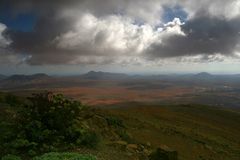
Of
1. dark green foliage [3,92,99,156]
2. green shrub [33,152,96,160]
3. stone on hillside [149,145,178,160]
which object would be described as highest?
dark green foliage [3,92,99,156]

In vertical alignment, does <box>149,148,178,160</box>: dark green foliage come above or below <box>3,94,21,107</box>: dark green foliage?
below

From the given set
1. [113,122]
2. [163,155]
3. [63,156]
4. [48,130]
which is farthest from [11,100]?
→ [163,155]

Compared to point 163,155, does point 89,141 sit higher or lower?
higher

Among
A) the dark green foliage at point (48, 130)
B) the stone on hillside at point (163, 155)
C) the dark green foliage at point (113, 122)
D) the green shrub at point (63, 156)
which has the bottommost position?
the stone on hillside at point (163, 155)

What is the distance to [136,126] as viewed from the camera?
33.0 m

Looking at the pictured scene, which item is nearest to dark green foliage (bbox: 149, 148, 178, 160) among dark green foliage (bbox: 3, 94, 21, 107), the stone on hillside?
the stone on hillside

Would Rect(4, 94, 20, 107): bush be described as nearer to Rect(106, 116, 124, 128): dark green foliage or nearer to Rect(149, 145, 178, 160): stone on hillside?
Rect(106, 116, 124, 128): dark green foliage

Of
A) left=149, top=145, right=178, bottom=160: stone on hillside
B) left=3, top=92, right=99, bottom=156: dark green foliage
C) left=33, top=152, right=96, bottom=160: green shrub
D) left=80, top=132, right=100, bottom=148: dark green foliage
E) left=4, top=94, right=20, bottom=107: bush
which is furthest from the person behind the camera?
left=4, top=94, right=20, bottom=107: bush

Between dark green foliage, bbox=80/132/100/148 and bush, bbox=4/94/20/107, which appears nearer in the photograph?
dark green foliage, bbox=80/132/100/148

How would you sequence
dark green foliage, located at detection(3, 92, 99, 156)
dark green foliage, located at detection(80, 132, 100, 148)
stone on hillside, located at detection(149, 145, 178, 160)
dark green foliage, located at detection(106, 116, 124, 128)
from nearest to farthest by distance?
dark green foliage, located at detection(3, 92, 99, 156) → dark green foliage, located at detection(80, 132, 100, 148) → stone on hillside, located at detection(149, 145, 178, 160) → dark green foliage, located at detection(106, 116, 124, 128)

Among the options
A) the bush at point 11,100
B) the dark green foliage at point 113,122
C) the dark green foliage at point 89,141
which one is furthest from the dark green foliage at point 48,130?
the bush at point 11,100

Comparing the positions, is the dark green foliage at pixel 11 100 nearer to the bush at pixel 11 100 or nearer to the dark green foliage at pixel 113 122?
the bush at pixel 11 100

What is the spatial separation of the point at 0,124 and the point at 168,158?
10.4 metres

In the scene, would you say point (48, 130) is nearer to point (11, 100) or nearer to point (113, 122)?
point (113, 122)
